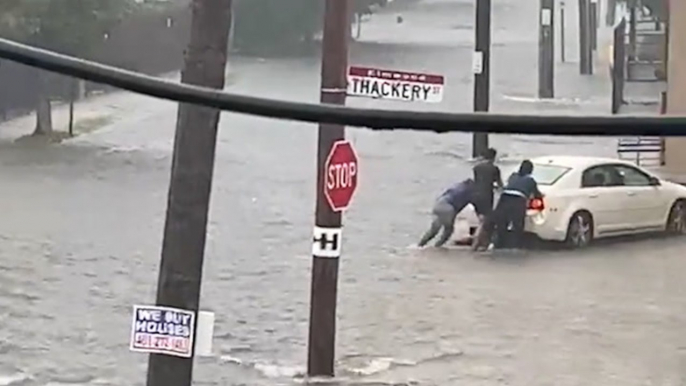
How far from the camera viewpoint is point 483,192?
15.0 m

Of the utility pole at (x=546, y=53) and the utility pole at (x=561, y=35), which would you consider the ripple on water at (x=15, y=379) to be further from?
the utility pole at (x=561, y=35)

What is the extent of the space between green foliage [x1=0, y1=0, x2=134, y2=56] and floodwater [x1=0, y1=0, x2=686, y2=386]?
1667 millimetres

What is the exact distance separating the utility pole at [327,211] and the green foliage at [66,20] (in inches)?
435

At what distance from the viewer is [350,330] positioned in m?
11.3

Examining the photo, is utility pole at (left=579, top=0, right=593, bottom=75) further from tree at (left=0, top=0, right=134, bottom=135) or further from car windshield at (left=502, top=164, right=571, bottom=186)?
car windshield at (left=502, top=164, right=571, bottom=186)

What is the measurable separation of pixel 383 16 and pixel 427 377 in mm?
18794

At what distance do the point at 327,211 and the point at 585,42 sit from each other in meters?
21.6

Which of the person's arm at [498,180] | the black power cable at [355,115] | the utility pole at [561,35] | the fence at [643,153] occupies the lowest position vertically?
the black power cable at [355,115]

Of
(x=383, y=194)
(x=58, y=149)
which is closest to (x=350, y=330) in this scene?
(x=383, y=194)

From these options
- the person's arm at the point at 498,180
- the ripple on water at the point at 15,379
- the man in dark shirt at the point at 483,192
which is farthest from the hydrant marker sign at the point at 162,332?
the person's arm at the point at 498,180

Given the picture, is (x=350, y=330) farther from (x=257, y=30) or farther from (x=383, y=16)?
(x=383, y=16)

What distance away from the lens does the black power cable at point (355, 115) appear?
4.75ft

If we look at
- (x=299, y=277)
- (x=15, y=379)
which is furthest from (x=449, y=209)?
(x=15, y=379)

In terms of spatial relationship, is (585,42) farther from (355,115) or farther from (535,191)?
(355,115)
